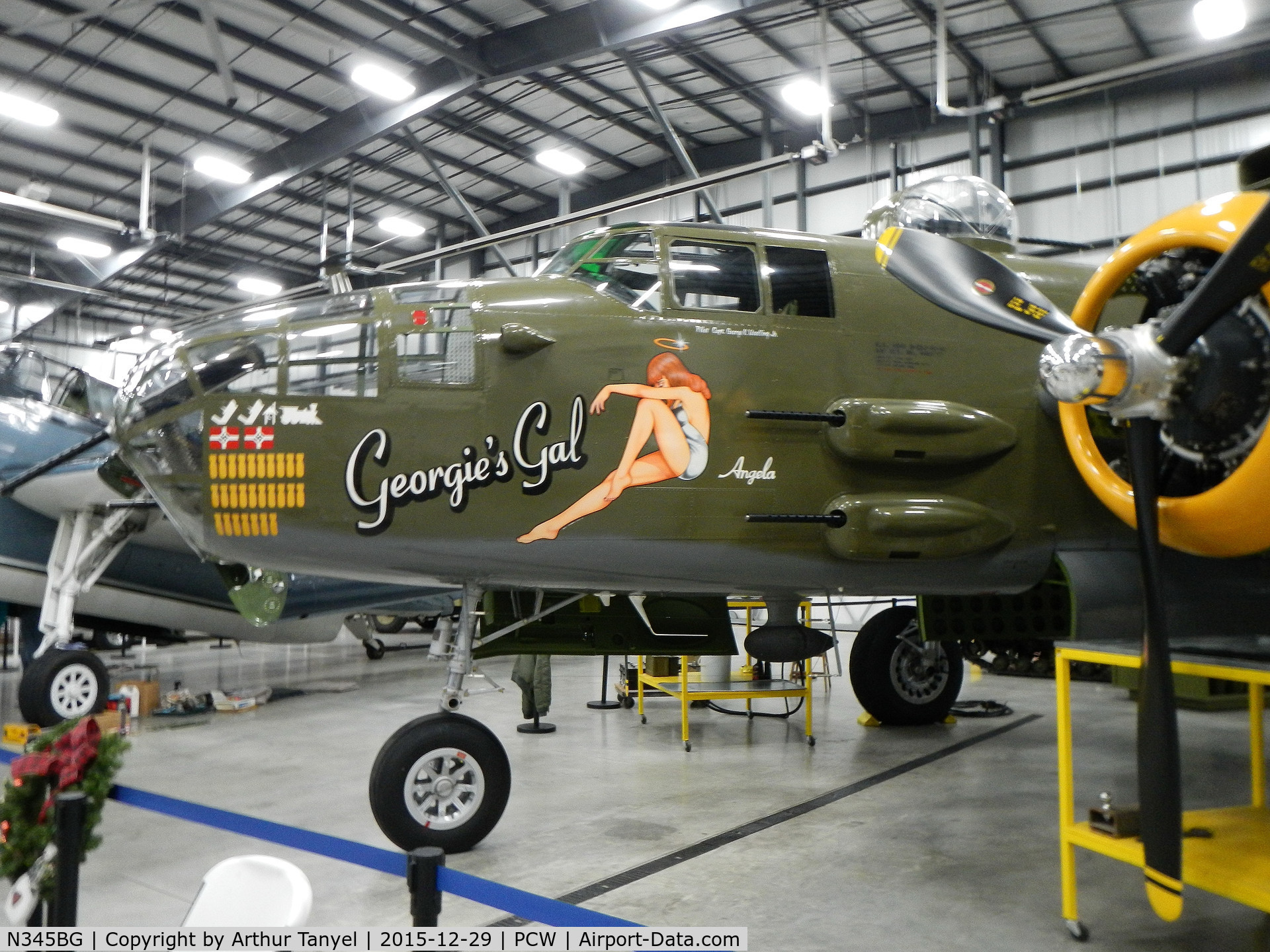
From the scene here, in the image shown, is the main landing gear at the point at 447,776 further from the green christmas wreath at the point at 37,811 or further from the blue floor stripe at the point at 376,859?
the blue floor stripe at the point at 376,859

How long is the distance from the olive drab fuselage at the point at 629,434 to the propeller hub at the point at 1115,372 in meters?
1.73

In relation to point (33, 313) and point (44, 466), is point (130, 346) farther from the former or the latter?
point (44, 466)

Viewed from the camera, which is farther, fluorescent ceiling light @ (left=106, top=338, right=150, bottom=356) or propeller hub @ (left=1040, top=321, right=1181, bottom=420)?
fluorescent ceiling light @ (left=106, top=338, right=150, bottom=356)

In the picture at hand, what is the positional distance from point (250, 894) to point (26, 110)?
16392mm

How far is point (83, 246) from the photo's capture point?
20500mm

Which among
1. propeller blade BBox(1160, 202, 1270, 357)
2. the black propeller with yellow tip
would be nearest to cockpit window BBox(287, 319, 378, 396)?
the black propeller with yellow tip

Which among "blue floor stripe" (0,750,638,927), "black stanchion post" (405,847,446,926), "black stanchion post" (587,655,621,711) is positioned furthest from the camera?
"black stanchion post" (587,655,621,711)

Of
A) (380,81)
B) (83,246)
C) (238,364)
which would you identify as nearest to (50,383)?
(380,81)

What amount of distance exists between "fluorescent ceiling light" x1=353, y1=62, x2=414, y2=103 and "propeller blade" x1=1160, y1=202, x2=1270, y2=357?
13.5 meters

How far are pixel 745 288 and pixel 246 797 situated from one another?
4.85m

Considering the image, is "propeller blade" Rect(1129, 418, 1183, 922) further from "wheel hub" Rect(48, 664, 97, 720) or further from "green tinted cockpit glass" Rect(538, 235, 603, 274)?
"wheel hub" Rect(48, 664, 97, 720)

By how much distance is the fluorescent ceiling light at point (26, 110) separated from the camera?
1447cm

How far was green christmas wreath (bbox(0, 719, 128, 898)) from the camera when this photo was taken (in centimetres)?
355

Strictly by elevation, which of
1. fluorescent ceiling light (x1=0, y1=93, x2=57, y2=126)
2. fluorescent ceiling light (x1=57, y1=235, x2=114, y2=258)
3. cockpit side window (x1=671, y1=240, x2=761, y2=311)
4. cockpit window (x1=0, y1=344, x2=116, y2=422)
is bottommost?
cockpit side window (x1=671, y1=240, x2=761, y2=311)
